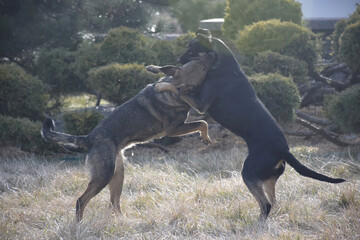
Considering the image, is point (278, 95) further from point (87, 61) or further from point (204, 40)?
point (87, 61)

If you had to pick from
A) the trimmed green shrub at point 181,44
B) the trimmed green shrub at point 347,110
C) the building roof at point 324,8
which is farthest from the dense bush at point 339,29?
the building roof at point 324,8

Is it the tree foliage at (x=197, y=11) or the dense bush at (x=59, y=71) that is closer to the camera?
the dense bush at (x=59, y=71)

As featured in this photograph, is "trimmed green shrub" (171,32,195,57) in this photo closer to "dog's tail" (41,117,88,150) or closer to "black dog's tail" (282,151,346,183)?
"dog's tail" (41,117,88,150)

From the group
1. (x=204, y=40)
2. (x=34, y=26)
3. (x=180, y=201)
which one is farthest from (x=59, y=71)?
(x=180, y=201)

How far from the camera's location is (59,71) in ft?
32.2

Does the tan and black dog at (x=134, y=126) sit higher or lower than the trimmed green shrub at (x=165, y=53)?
higher

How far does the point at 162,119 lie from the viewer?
493 centimetres

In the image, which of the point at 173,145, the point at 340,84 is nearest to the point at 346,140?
the point at 340,84

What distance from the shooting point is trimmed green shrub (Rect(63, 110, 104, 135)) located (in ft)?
24.2

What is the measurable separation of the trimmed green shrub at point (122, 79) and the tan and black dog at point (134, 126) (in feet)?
8.98

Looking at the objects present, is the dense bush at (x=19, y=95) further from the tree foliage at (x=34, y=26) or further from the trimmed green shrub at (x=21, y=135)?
the tree foliage at (x=34, y=26)

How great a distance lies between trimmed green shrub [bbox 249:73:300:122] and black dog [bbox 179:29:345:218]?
95.3 inches

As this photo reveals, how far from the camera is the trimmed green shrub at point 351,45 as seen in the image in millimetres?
7641

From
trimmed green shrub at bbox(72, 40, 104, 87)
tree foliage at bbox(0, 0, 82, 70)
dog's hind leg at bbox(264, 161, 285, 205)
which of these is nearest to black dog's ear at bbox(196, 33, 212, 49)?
dog's hind leg at bbox(264, 161, 285, 205)
